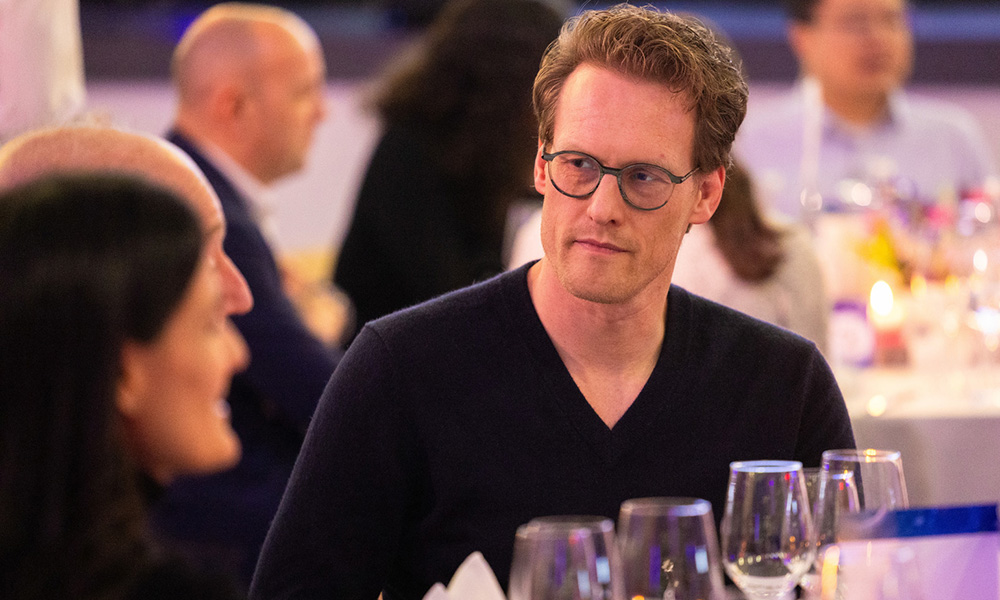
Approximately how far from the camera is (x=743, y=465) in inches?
51.9

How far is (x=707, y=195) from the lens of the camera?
1.73m

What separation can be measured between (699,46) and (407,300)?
1.73 metres

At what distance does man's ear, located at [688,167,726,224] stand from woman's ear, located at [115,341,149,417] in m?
0.92

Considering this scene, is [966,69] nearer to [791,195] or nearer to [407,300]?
[791,195]

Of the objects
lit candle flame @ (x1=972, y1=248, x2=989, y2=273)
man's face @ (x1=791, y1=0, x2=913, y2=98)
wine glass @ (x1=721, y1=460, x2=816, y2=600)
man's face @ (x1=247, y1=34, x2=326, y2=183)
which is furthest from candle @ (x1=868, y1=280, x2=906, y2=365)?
wine glass @ (x1=721, y1=460, x2=816, y2=600)

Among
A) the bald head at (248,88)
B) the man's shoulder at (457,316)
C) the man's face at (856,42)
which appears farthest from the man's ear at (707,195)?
the man's face at (856,42)

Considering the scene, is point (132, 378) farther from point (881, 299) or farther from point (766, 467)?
point (881, 299)

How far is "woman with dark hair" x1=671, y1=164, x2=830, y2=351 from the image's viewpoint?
2670mm

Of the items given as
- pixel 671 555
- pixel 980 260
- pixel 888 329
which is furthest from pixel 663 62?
pixel 888 329

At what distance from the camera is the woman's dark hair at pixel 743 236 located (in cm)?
266

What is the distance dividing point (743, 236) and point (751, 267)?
0.25 ft

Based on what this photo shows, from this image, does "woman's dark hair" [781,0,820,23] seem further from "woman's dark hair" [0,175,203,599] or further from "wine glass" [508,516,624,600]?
"woman's dark hair" [0,175,203,599]

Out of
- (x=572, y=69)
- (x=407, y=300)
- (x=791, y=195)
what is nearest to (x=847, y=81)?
(x=791, y=195)

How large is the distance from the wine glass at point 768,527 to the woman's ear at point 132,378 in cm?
65
